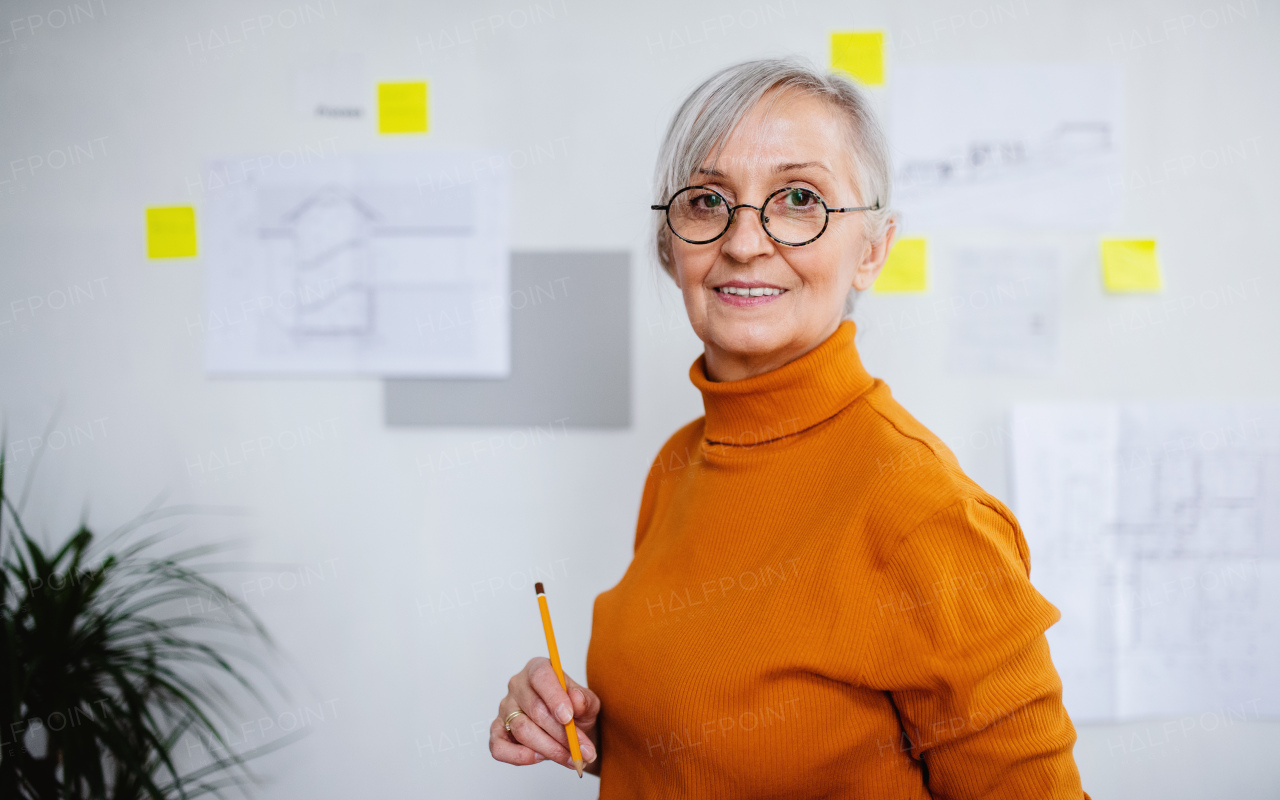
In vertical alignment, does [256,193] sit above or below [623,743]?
above

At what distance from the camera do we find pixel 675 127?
0.76m

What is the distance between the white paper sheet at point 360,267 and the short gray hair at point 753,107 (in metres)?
0.58

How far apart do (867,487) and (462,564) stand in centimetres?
86

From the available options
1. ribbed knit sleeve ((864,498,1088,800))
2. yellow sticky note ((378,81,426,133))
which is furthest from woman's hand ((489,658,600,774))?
yellow sticky note ((378,81,426,133))

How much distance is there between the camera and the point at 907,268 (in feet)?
3.96

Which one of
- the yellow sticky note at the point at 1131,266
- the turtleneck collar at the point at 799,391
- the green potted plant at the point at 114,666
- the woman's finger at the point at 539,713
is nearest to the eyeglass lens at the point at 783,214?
the turtleneck collar at the point at 799,391

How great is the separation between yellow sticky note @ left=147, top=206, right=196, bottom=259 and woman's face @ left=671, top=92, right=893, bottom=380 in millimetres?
1017

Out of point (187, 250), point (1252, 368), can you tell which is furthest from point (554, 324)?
point (1252, 368)

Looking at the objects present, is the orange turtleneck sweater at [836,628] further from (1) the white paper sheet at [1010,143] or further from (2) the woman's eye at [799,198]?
(1) the white paper sheet at [1010,143]

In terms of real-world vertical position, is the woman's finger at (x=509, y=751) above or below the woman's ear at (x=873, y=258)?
below

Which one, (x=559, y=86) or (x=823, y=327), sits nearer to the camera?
Result: (x=823, y=327)

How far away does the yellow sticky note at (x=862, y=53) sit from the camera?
119 cm

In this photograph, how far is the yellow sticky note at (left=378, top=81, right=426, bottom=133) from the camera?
123 centimetres

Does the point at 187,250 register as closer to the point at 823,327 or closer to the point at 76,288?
the point at 76,288
